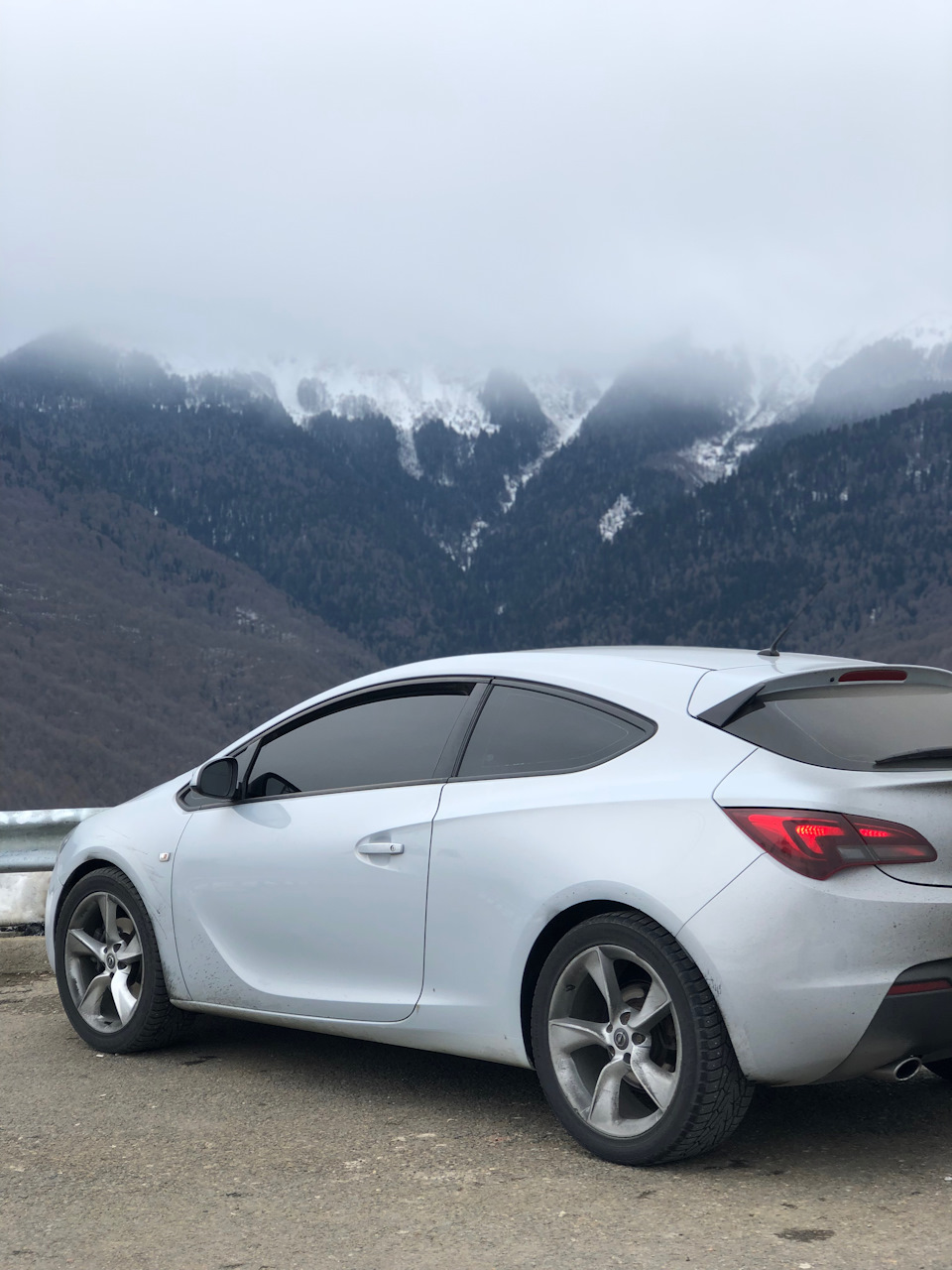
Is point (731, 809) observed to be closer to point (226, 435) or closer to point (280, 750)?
point (280, 750)

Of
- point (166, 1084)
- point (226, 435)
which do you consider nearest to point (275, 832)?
point (166, 1084)

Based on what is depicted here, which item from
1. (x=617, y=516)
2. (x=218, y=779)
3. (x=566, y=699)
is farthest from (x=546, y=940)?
(x=617, y=516)

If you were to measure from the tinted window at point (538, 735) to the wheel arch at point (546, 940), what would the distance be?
0.40 metres

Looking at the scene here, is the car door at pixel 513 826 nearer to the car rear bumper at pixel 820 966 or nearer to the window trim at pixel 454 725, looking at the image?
the window trim at pixel 454 725

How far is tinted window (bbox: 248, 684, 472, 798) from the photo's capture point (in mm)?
4016

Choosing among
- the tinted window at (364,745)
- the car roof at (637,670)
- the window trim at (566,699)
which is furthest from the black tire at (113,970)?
the window trim at (566,699)

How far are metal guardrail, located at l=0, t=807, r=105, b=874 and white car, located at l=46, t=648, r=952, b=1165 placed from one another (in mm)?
2576

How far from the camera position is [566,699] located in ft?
12.3

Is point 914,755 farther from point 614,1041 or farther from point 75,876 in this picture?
point 75,876

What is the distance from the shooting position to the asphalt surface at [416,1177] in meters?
2.79

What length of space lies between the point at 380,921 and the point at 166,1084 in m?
1.13

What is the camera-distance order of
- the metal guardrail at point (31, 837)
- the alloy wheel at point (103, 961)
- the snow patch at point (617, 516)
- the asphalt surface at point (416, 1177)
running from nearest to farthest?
the asphalt surface at point (416, 1177), the alloy wheel at point (103, 961), the metal guardrail at point (31, 837), the snow patch at point (617, 516)

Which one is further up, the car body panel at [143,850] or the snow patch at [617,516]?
the snow patch at [617,516]

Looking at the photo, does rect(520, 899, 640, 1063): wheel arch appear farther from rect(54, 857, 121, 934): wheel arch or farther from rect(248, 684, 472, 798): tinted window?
rect(54, 857, 121, 934): wheel arch
